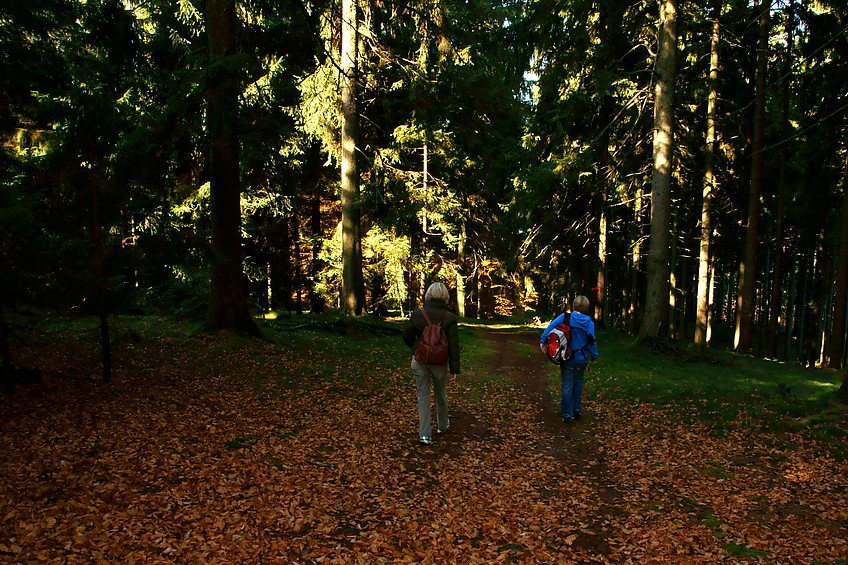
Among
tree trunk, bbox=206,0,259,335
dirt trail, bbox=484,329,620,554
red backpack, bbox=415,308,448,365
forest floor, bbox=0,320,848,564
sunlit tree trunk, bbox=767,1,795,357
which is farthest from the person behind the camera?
sunlit tree trunk, bbox=767,1,795,357

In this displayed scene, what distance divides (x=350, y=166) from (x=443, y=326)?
37.6 feet

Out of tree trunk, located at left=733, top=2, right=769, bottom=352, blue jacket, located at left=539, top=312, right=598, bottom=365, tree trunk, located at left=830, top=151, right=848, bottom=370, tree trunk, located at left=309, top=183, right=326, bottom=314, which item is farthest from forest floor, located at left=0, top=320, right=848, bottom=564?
tree trunk, located at left=309, top=183, right=326, bottom=314

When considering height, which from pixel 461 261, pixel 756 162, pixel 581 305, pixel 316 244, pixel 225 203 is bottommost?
pixel 581 305

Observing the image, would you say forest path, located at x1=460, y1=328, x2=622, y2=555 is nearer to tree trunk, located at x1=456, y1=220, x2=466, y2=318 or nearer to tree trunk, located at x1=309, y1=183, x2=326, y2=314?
tree trunk, located at x1=456, y1=220, x2=466, y2=318

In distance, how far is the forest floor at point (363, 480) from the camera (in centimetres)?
467

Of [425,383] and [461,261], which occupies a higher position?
[461,261]

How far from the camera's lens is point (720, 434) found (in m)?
8.09

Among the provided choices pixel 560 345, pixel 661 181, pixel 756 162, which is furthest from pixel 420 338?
pixel 756 162

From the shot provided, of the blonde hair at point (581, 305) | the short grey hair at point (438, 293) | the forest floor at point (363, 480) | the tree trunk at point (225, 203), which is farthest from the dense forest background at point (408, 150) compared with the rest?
the blonde hair at point (581, 305)

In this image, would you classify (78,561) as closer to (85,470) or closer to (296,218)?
(85,470)

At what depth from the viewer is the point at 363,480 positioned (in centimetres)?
625

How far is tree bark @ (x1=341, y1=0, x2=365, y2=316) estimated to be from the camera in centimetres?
1719

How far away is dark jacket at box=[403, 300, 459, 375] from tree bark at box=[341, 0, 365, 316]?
10.6 m

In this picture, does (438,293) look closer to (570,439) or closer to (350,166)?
(570,439)
